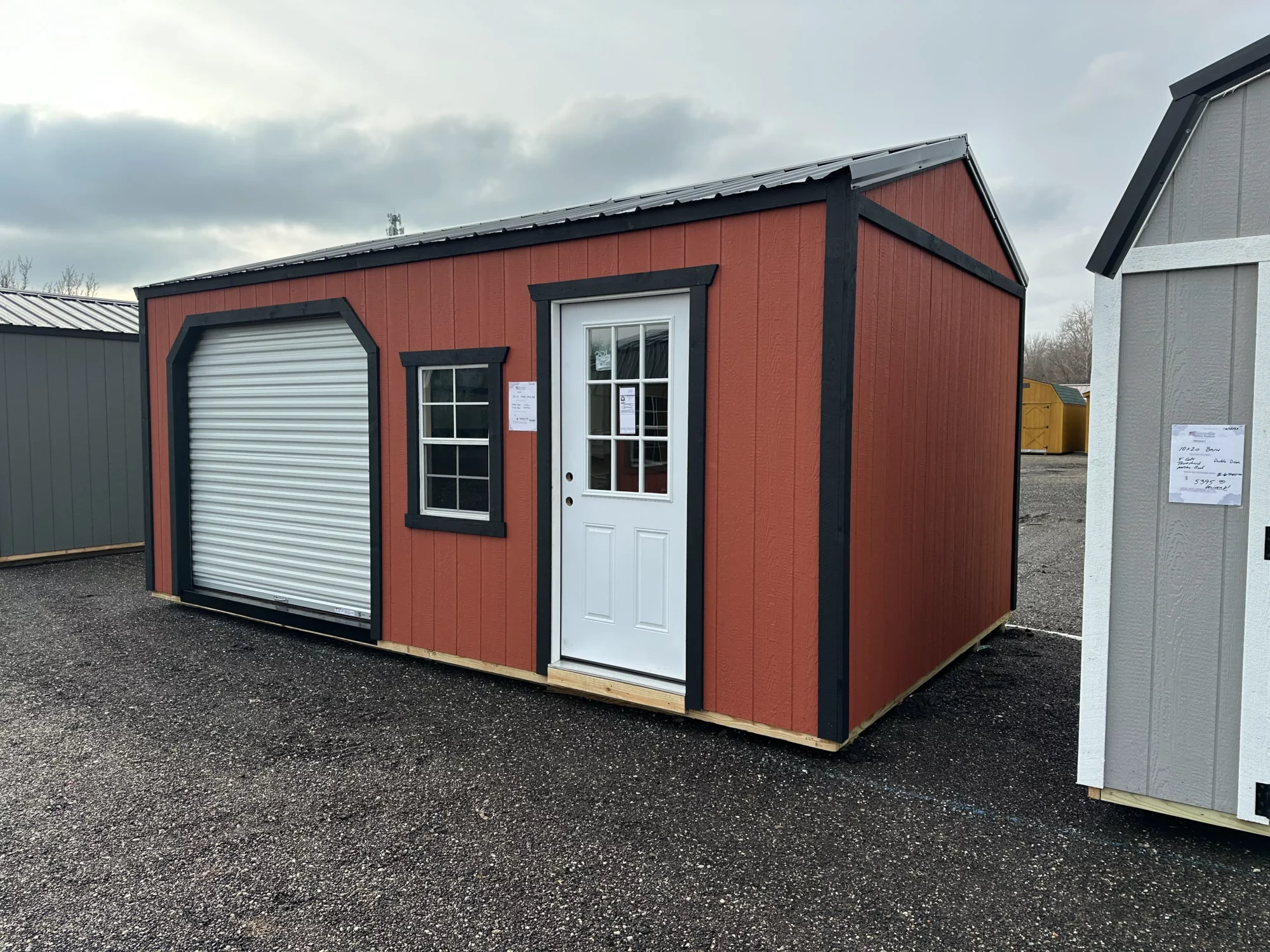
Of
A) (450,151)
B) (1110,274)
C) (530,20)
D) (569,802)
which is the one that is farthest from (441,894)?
(450,151)

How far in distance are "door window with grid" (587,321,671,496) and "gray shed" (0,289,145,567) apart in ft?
22.0

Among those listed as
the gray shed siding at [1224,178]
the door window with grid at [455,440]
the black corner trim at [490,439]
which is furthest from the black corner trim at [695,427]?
the gray shed siding at [1224,178]

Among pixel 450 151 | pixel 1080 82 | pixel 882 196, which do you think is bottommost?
pixel 882 196

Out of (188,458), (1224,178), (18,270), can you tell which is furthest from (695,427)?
(18,270)

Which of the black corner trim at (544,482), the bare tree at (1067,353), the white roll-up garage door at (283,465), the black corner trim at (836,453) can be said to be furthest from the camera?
the bare tree at (1067,353)

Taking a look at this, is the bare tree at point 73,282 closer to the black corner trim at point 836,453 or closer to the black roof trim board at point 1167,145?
the black corner trim at point 836,453

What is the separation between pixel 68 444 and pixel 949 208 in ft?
31.3

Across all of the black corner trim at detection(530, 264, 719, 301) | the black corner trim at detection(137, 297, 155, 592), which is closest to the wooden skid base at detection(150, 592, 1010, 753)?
the black corner trim at detection(530, 264, 719, 301)

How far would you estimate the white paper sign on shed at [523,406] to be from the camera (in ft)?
14.6

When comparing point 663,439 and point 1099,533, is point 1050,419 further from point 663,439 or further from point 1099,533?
point 1099,533

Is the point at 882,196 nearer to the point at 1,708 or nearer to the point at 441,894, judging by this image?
the point at 441,894

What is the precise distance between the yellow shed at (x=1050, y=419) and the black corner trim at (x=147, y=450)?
28088mm

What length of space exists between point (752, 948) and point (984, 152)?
483cm

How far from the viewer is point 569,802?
314 cm
